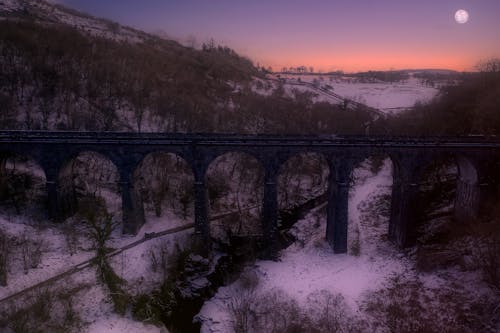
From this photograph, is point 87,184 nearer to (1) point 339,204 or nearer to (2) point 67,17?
(1) point 339,204

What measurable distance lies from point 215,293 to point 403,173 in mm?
19105

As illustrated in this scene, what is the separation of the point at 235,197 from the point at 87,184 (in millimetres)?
17535

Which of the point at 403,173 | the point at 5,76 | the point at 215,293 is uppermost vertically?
the point at 5,76

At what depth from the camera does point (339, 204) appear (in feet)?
103

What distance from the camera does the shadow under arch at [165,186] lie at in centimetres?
3878

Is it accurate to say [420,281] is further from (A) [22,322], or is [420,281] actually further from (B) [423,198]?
(A) [22,322]

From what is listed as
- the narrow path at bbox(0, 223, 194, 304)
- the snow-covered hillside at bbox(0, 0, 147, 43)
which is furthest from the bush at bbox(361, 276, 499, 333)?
the snow-covered hillside at bbox(0, 0, 147, 43)

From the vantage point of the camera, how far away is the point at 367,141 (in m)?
29.7

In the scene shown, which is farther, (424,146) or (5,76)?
(5,76)

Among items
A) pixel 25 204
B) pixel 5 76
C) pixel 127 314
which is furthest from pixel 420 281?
pixel 5 76

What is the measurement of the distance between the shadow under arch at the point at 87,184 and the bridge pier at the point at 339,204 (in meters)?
19.6

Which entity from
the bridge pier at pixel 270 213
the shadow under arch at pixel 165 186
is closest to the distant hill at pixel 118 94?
the shadow under arch at pixel 165 186

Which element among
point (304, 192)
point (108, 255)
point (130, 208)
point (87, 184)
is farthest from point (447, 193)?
point (87, 184)

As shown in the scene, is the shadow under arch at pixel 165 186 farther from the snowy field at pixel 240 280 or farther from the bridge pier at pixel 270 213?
the bridge pier at pixel 270 213
